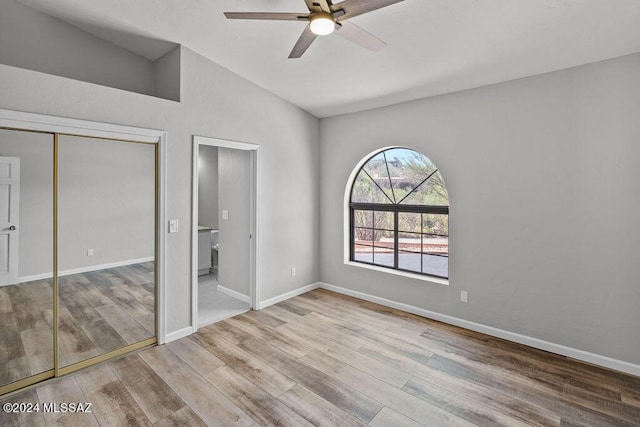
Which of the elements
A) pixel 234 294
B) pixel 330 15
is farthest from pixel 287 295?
pixel 330 15

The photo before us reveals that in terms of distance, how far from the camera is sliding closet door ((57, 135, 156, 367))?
259 cm

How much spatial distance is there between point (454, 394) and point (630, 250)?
1.88 m

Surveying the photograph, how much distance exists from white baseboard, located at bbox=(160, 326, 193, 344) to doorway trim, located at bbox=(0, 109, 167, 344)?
0.10 ft

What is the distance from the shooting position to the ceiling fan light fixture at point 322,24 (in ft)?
5.67

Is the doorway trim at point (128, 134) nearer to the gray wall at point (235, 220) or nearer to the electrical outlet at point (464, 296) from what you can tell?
the gray wall at point (235, 220)

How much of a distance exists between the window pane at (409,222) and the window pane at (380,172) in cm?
31

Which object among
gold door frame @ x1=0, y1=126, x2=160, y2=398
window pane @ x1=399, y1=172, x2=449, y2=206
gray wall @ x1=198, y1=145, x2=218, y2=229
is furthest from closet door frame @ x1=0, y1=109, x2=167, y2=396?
gray wall @ x1=198, y1=145, x2=218, y2=229

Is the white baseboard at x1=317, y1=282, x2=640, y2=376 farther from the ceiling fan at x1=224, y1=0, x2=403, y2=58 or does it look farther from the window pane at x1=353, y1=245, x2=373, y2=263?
the ceiling fan at x1=224, y1=0, x2=403, y2=58

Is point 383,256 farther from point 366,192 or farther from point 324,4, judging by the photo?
point 324,4

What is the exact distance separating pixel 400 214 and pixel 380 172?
2.21 ft

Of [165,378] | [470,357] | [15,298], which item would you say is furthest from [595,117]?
[15,298]

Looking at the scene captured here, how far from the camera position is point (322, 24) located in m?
1.77

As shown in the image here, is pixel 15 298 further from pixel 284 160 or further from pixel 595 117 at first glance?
pixel 595 117

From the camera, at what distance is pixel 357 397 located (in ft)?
7.48
